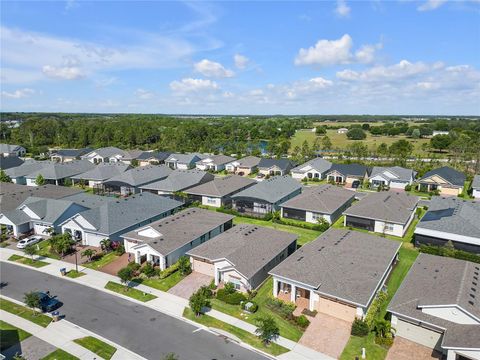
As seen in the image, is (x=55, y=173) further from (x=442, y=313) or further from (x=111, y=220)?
(x=442, y=313)

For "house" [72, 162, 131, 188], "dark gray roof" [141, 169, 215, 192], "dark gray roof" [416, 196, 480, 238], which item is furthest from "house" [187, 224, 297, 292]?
"house" [72, 162, 131, 188]

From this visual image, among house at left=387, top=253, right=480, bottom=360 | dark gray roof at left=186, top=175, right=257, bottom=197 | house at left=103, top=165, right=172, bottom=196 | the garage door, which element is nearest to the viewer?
house at left=387, top=253, right=480, bottom=360

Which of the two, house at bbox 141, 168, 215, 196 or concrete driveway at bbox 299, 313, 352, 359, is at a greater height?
house at bbox 141, 168, 215, 196

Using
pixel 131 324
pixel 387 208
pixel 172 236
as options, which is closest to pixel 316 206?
pixel 387 208

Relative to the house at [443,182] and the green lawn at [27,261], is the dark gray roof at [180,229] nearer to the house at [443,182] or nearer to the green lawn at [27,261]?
the green lawn at [27,261]

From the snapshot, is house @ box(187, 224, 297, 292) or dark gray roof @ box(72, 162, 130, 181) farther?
dark gray roof @ box(72, 162, 130, 181)

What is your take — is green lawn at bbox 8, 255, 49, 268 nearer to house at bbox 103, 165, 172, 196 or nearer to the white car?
the white car

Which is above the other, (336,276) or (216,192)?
(216,192)
